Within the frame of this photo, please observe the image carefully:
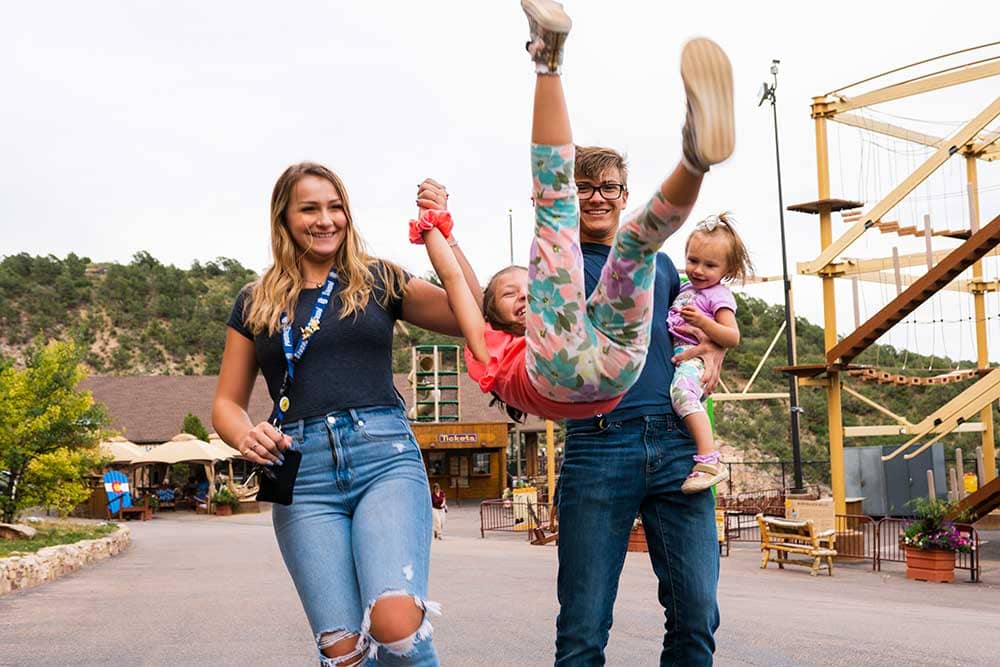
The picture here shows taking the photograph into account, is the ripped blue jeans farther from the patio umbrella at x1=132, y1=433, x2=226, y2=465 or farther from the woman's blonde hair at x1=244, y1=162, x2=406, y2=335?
the patio umbrella at x1=132, y1=433, x2=226, y2=465

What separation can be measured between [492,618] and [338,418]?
19.0 ft

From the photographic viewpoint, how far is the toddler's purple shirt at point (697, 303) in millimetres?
3779

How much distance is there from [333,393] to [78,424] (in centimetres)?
1780

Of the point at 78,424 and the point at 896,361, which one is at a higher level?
the point at 896,361

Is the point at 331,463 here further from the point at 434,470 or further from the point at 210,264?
the point at 210,264

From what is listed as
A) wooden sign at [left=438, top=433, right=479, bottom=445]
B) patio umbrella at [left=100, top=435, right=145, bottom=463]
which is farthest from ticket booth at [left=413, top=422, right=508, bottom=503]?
patio umbrella at [left=100, top=435, right=145, bottom=463]

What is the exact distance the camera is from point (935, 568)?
640 inches

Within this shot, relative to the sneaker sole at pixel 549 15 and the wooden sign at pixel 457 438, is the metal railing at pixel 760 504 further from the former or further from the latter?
the sneaker sole at pixel 549 15

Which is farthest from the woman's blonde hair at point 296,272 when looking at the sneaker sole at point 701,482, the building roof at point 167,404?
the building roof at point 167,404

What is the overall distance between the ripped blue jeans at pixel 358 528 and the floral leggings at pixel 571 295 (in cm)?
81

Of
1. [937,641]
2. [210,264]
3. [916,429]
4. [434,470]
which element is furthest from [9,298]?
[937,641]

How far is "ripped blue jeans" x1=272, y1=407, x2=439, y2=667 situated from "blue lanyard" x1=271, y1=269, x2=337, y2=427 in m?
0.07

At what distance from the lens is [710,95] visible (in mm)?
2301

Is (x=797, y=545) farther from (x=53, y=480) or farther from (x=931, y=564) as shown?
(x=53, y=480)
